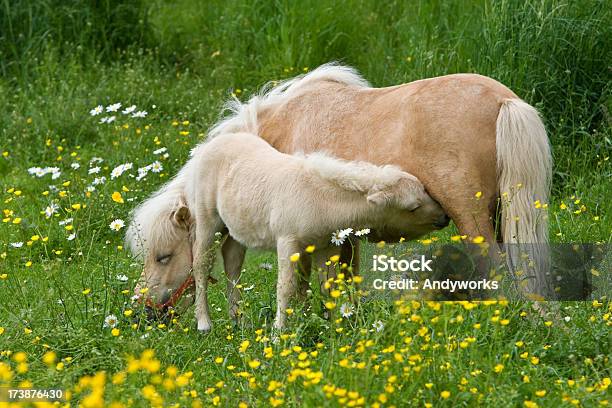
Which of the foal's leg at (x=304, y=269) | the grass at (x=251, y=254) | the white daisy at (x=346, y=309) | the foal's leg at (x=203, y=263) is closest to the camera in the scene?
the grass at (x=251, y=254)

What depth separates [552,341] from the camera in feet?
15.1

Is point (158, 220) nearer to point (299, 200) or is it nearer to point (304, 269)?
point (304, 269)

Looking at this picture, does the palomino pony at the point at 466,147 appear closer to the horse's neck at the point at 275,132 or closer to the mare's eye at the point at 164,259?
the horse's neck at the point at 275,132

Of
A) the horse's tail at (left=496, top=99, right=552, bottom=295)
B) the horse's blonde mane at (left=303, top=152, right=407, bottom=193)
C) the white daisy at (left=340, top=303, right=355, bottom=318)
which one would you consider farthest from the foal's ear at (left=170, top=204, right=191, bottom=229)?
the horse's tail at (left=496, top=99, right=552, bottom=295)

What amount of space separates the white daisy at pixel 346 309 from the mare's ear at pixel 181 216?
159 centimetres

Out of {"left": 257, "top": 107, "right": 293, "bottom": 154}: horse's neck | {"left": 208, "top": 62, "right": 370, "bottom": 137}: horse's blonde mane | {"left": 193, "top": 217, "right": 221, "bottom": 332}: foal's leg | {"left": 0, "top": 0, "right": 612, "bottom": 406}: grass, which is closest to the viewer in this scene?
{"left": 0, "top": 0, "right": 612, "bottom": 406}: grass

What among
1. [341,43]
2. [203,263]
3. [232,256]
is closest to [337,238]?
[203,263]

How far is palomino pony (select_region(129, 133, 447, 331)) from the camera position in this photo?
4.86 metres

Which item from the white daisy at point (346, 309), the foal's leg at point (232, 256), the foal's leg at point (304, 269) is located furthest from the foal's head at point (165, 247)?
the white daisy at point (346, 309)

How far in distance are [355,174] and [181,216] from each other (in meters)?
1.44

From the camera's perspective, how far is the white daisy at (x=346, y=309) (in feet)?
14.6

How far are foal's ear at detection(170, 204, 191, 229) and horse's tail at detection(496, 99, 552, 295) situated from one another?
1823 millimetres

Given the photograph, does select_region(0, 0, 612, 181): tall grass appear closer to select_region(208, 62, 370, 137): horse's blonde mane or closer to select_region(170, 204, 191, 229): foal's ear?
select_region(208, 62, 370, 137): horse's blonde mane

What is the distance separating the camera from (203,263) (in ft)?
18.8
